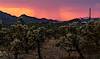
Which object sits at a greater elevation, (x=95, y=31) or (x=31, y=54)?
(x=95, y=31)

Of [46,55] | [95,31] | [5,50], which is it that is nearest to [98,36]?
[95,31]

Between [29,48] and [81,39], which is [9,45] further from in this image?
[81,39]

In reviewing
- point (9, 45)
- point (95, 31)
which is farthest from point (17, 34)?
point (95, 31)

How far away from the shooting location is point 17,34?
87.7 m

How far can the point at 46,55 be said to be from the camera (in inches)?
3799

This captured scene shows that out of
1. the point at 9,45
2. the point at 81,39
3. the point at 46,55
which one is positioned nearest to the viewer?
the point at 81,39

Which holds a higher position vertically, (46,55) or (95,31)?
(95,31)

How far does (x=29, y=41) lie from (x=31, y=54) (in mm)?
10272

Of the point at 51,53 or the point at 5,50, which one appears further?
the point at 51,53

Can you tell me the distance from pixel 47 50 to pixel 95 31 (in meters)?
17.2

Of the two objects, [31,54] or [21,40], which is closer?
[21,40]

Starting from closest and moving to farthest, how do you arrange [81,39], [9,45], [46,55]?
[81,39] < [9,45] < [46,55]

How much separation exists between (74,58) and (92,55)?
5.68 metres

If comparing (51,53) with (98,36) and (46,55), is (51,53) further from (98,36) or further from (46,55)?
(98,36)
